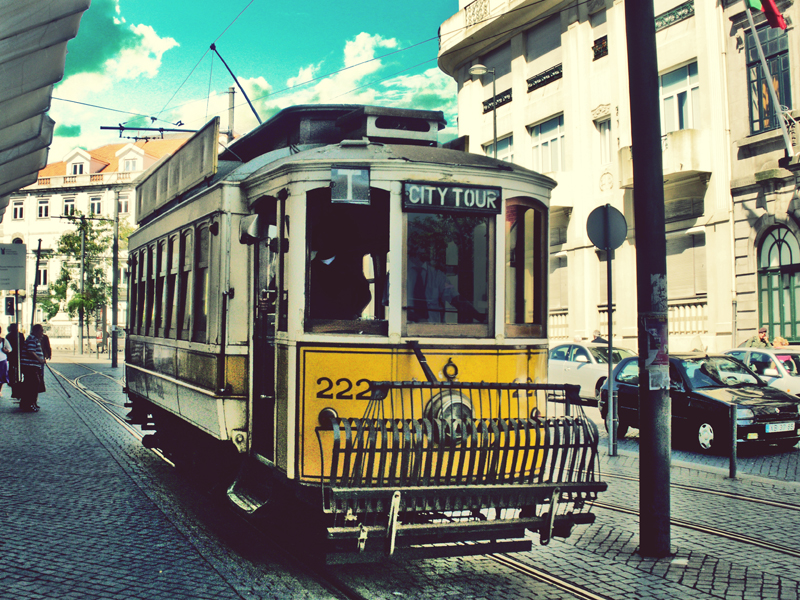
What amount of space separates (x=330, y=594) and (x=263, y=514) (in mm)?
2331

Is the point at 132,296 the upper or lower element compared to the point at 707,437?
upper

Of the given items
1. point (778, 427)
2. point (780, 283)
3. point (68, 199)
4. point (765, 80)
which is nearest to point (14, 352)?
point (778, 427)

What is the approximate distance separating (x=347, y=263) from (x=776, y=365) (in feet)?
41.2

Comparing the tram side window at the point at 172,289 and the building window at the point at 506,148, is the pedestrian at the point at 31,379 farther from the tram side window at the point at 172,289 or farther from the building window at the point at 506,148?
the building window at the point at 506,148

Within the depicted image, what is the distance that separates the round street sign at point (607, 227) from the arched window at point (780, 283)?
12979 millimetres

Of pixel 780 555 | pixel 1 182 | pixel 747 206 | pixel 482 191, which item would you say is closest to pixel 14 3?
pixel 482 191

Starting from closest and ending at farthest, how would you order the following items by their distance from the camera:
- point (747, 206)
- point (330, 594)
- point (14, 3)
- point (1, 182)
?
point (330, 594)
point (14, 3)
point (1, 182)
point (747, 206)

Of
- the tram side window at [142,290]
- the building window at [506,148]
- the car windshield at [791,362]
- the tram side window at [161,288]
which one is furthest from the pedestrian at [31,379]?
the building window at [506,148]

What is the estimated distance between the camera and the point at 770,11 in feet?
64.2

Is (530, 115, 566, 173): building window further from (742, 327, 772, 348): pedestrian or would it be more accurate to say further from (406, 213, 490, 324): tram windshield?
(406, 213, 490, 324): tram windshield

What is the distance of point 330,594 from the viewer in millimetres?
5121

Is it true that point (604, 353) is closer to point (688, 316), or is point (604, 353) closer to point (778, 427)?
point (688, 316)

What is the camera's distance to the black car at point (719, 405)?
1167 cm

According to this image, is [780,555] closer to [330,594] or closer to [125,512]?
[330,594]
